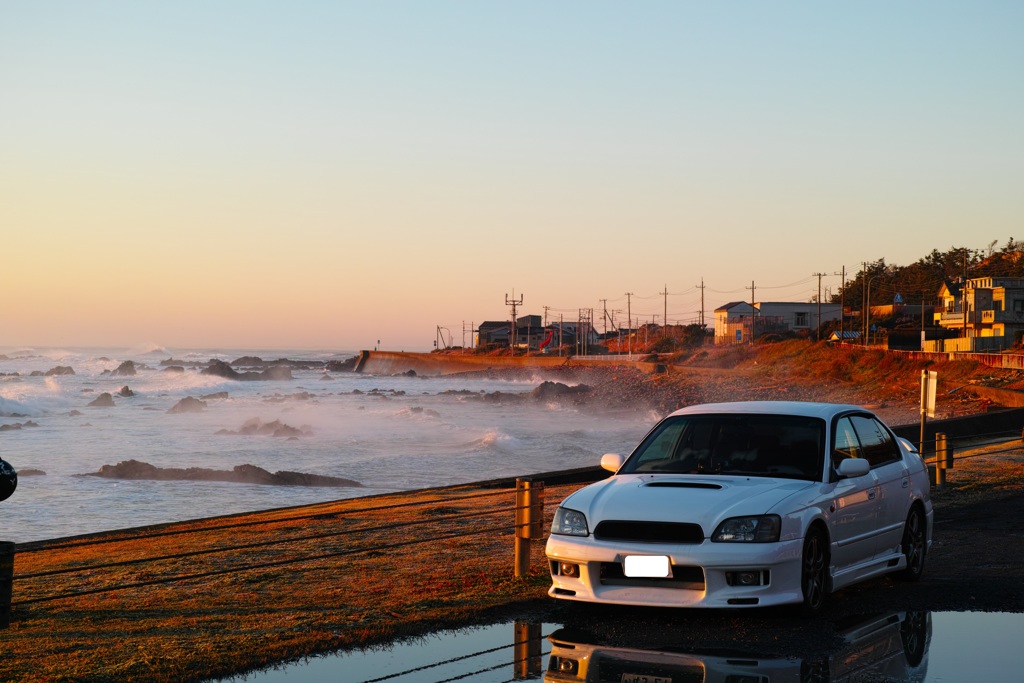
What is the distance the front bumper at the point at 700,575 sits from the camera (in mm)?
7277

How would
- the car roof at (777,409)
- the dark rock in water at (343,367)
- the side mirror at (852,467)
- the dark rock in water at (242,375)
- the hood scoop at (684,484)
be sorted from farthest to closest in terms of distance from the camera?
the dark rock in water at (343,367) < the dark rock in water at (242,375) < the car roof at (777,409) < the side mirror at (852,467) < the hood scoop at (684,484)

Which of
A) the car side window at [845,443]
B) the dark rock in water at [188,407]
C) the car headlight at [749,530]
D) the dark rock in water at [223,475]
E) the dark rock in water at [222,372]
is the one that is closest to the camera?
the car headlight at [749,530]

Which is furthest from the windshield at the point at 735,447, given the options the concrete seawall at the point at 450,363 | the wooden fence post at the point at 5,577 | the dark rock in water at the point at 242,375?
the dark rock in water at the point at 242,375

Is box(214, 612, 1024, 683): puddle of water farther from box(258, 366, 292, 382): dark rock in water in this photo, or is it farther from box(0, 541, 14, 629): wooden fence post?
box(258, 366, 292, 382): dark rock in water

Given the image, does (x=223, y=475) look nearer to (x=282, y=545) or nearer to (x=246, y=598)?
(x=282, y=545)

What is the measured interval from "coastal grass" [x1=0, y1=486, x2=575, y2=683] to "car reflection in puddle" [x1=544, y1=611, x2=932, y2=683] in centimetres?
155

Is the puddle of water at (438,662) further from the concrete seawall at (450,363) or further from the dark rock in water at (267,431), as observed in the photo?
the concrete seawall at (450,363)

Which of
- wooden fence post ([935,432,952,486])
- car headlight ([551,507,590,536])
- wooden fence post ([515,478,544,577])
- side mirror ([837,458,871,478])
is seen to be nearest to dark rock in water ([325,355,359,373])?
wooden fence post ([935,432,952,486])

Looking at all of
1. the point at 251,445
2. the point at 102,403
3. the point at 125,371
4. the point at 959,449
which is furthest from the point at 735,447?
the point at 125,371

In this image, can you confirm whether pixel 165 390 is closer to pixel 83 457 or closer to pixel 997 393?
pixel 83 457

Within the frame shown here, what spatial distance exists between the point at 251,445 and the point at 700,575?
36246 millimetres

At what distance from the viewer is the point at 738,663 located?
644 cm

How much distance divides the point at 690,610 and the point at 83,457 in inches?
1269

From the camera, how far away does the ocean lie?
78.2ft
